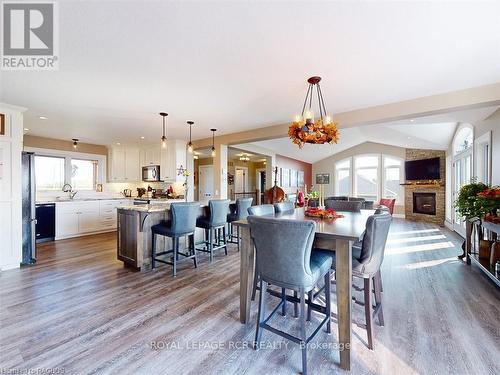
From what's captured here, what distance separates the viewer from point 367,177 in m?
10.5

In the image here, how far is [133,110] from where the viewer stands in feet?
12.2

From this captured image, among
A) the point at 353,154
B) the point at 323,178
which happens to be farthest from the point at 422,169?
the point at 323,178

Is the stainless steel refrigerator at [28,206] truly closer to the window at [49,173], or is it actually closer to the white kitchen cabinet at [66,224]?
the white kitchen cabinet at [66,224]

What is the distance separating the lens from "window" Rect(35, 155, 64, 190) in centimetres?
552

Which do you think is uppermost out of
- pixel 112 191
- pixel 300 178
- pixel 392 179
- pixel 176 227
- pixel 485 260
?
pixel 300 178

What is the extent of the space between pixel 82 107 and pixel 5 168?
1.32 m

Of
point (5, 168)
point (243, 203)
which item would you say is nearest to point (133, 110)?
point (5, 168)

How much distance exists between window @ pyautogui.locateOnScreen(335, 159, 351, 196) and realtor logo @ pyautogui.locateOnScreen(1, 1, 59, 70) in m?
10.7

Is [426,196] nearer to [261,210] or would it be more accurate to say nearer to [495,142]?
[495,142]

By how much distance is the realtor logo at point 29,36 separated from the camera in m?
1.63

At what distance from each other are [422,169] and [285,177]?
191 inches

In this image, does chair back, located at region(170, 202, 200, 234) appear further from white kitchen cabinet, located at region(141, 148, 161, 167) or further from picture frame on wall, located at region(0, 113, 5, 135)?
white kitchen cabinet, located at region(141, 148, 161, 167)

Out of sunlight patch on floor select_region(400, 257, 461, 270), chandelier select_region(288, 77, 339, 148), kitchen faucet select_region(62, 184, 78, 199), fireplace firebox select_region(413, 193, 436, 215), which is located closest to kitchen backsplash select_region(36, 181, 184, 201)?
kitchen faucet select_region(62, 184, 78, 199)

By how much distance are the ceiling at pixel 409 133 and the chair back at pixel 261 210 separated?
3.74 m
